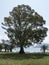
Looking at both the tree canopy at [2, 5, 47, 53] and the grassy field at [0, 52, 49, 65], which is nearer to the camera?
the grassy field at [0, 52, 49, 65]

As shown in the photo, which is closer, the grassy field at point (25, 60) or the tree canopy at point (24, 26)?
the grassy field at point (25, 60)

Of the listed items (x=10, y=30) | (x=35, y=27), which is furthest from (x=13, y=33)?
(x=35, y=27)

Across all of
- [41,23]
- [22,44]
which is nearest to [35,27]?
[41,23]

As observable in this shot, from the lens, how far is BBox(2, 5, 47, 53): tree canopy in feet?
204

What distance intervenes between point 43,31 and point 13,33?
7764 mm

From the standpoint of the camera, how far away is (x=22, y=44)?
203 ft

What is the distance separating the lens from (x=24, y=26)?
208 ft

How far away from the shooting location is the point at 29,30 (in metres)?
62.3

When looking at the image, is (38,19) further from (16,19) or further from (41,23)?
(16,19)

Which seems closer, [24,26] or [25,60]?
[25,60]

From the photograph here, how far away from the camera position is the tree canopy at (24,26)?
62.1 m

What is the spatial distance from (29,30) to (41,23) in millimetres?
3871

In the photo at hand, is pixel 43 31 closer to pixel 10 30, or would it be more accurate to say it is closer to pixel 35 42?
pixel 35 42

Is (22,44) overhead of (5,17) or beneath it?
beneath
